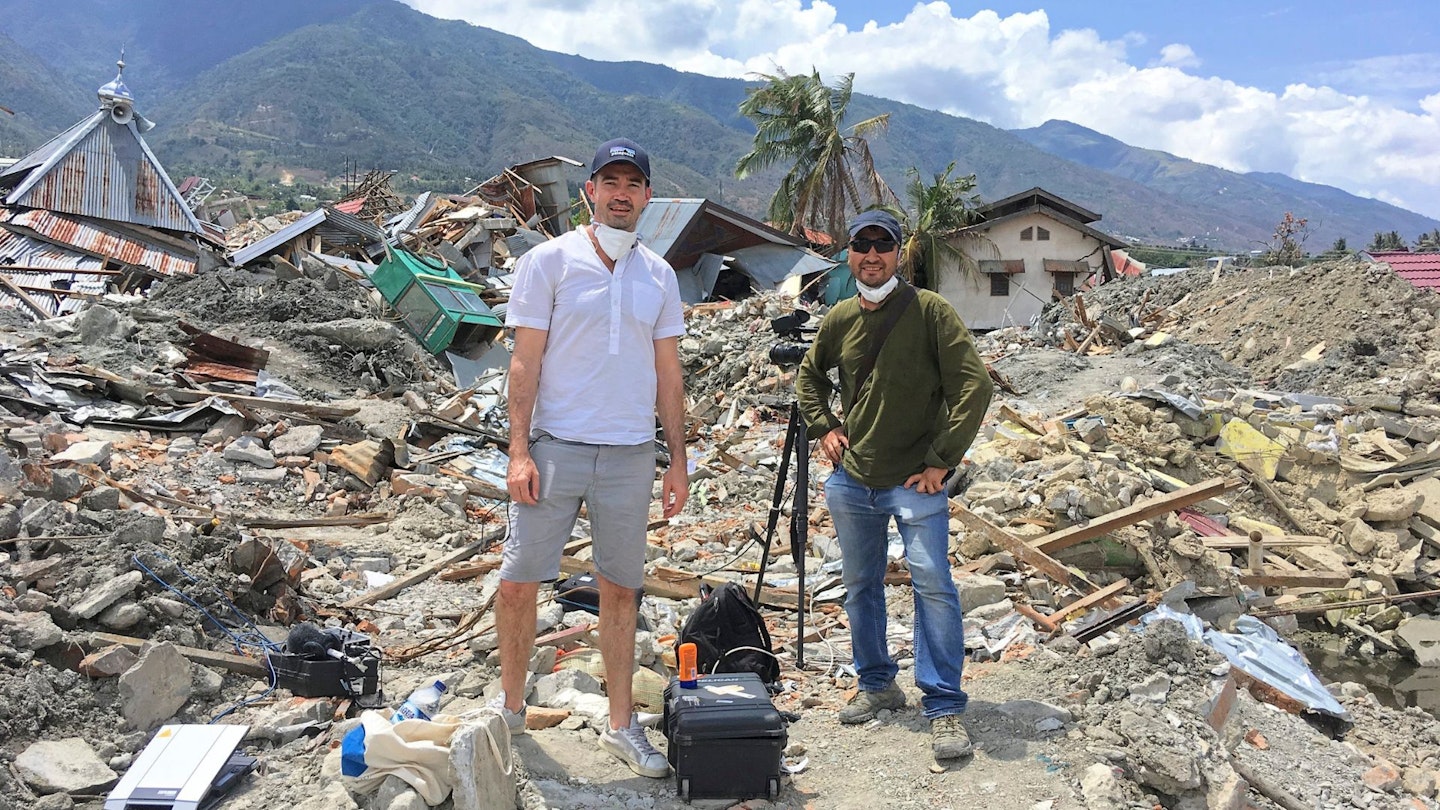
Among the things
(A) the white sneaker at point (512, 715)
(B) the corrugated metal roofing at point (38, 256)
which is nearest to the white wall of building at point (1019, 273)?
(B) the corrugated metal roofing at point (38, 256)

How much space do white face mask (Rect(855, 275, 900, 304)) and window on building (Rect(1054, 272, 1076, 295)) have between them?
90.8ft

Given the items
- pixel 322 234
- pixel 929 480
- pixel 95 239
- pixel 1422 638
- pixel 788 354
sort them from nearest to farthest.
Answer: pixel 929 480, pixel 788 354, pixel 1422 638, pixel 95 239, pixel 322 234

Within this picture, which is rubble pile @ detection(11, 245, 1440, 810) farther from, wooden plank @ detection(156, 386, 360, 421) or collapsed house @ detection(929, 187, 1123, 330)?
collapsed house @ detection(929, 187, 1123, 330)

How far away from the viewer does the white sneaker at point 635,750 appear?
10.7ft

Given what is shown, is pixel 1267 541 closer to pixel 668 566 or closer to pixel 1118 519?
pixel 1118 519

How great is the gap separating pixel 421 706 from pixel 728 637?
155 centimetres

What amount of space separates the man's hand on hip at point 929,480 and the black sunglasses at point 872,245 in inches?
37.4

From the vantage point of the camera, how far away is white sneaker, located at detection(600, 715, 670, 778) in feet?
10.7

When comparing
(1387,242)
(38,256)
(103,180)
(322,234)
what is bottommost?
(38,256)

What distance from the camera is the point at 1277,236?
1323 inches

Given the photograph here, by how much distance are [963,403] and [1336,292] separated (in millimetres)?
19243

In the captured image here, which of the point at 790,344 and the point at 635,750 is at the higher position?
the point at 790,344

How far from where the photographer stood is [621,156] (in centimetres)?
319

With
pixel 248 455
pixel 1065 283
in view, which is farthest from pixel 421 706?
pixel 1065 283
